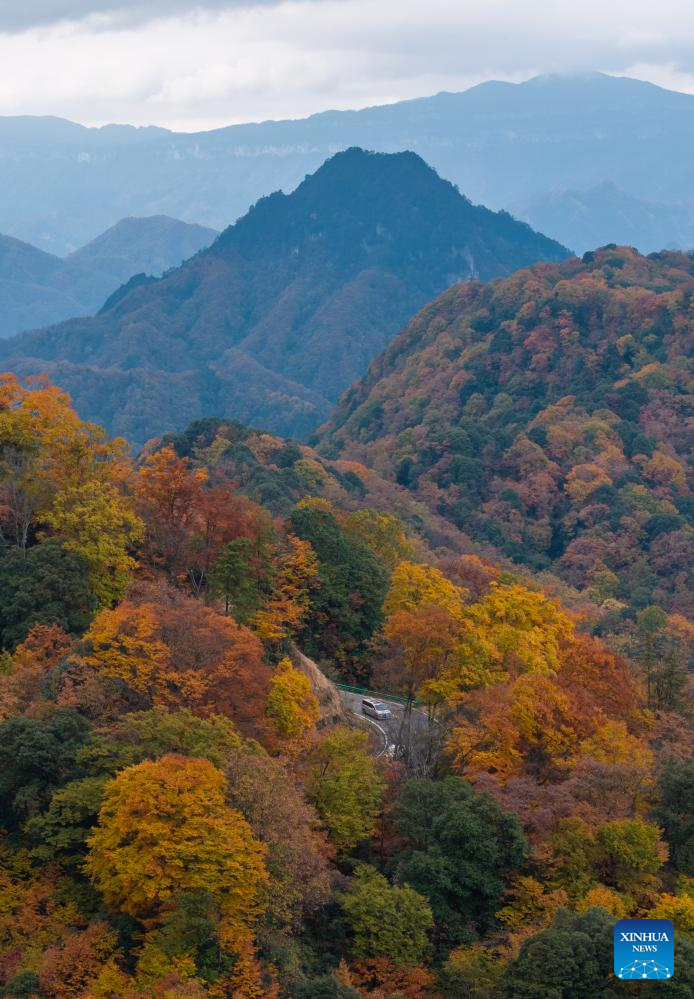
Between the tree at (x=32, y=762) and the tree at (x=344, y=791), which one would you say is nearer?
the tree at (x=32, y=762)

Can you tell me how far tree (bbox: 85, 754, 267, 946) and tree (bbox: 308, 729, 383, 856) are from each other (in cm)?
451

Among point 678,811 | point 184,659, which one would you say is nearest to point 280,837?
point 184,659

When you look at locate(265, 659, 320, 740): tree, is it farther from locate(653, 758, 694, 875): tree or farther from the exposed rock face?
locate(653, 758, 694, 875): tree

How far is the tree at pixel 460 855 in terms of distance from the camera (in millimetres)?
24141

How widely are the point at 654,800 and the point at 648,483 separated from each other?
191 feet

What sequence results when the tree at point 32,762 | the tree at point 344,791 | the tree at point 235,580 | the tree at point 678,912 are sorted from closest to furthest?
the tree at point 678,912
the tree at point 32,762
the tree at point 344,791
the tree at point 235,580

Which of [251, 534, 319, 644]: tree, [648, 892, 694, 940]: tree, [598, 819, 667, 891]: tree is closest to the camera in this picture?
[648, 892, 694, 940]: tree

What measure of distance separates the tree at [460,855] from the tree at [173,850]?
4642mm

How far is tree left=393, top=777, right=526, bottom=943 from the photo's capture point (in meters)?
24.1

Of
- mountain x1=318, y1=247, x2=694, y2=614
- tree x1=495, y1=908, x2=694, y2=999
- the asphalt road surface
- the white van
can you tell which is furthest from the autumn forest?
mountain x1=318, y1=247, x2=694, y2=614

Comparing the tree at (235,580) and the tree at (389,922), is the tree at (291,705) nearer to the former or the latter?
the tree at (235,580)

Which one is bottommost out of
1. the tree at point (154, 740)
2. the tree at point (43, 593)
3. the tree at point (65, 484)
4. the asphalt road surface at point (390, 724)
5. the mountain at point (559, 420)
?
the mountain at point (559, 420)

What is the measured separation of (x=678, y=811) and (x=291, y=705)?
375 inches

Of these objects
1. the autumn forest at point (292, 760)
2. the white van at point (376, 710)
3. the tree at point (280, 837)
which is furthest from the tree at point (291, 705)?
the white van at point (376, 710)
